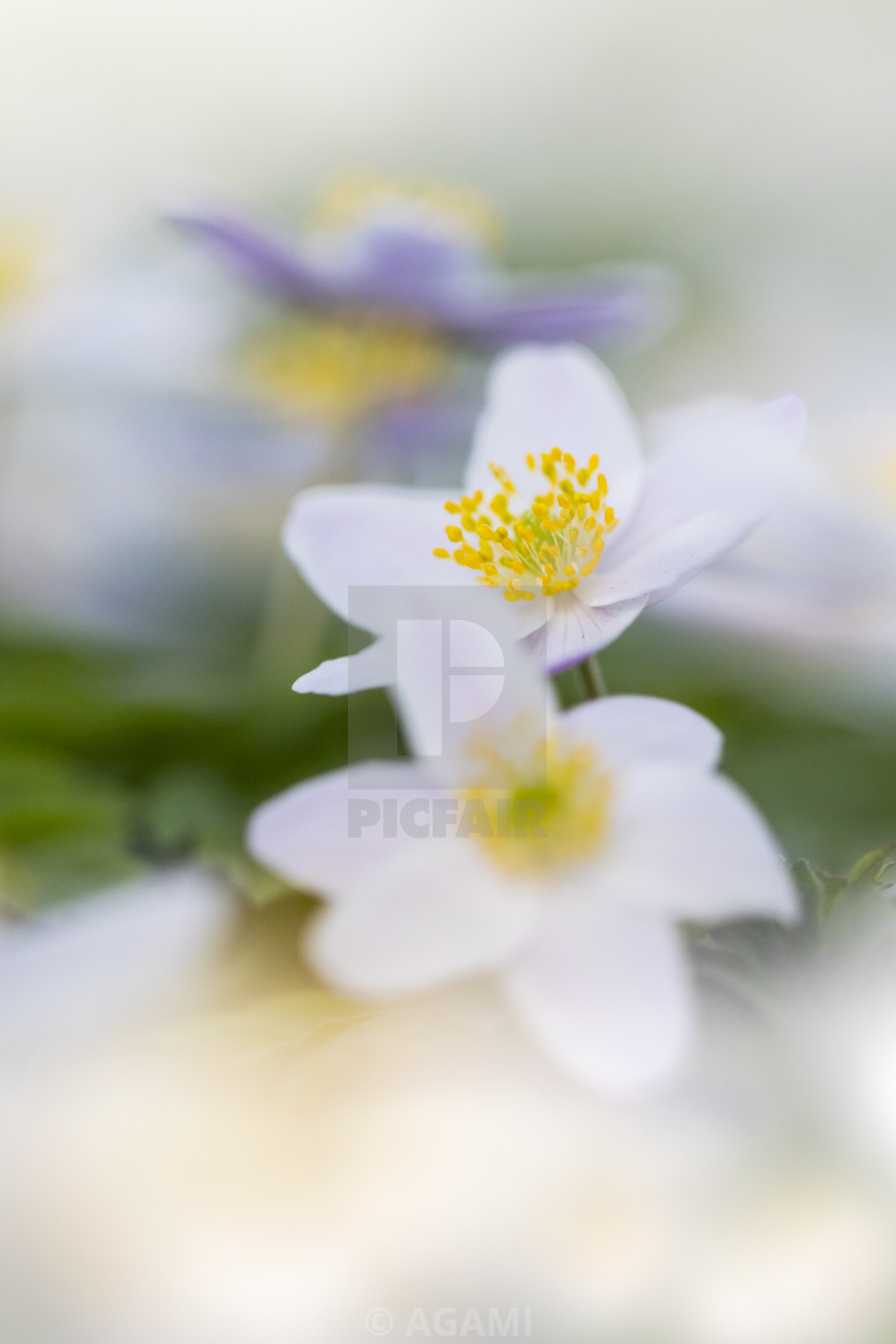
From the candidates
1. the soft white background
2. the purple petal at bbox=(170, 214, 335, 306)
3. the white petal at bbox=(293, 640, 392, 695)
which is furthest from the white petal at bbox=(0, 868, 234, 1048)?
the soft white background

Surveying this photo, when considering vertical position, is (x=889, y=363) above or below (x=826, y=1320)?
above

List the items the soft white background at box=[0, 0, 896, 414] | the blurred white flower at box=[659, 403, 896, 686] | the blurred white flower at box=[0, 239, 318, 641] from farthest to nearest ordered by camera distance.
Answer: the soft white background at box=[0, 0, 896, 414], the blurred white flower at box=[0, 239, 318, 641], the blurred white flower at box=[659, 403, 896, 686]

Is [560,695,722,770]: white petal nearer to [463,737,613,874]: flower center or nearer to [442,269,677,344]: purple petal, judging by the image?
[463,737,613,874]: flower center

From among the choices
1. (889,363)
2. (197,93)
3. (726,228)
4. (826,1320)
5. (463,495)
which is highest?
(197,93)

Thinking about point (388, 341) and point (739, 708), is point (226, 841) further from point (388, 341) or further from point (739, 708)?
point (388, 341)

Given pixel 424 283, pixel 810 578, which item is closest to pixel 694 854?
pixel 810 578

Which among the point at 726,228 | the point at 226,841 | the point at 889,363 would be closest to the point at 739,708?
the point at 226,841

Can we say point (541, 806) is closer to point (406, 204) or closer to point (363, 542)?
point (363, 542)
